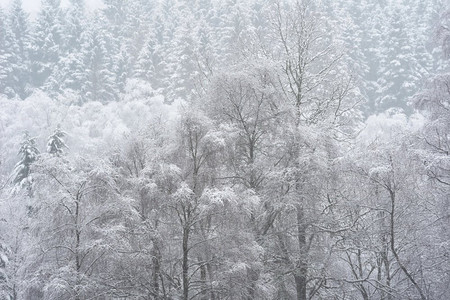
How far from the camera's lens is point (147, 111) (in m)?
35.6

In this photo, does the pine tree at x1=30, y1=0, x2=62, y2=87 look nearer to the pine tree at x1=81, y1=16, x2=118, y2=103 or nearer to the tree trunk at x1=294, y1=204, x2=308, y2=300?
the pine tree at x1=81, y1=16, x2=118, y2=103

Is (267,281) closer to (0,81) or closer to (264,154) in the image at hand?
(264,154)

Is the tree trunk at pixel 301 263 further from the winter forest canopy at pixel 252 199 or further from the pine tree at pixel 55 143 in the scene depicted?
the pine tree at pixel 55 143

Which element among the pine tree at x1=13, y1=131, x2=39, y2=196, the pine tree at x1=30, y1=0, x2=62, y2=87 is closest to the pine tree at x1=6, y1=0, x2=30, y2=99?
the pine tree at x1=30, y1=0, x2=62, y2=87

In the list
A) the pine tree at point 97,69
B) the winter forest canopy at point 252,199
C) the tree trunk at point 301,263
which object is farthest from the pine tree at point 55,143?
the pine tree at point 97,69

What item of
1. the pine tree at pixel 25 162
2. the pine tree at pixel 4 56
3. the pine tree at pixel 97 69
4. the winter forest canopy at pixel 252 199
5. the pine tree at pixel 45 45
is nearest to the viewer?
the winter forest canopy at pixel 252 199

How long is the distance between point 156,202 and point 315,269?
4.66m

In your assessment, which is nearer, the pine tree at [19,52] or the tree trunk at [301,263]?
the tree trunk at [301,263]

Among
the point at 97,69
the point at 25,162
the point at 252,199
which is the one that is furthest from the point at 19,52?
the point at 252,199

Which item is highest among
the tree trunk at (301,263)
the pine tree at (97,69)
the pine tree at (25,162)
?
the pine tree at (97,69)

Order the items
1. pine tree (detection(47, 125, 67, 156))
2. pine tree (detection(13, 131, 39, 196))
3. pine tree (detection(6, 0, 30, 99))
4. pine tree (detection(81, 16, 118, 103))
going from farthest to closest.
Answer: pine tree (detection(6, 0, 30, 99)) < pine tree (detection(81, 16, 118, 103)) < pine tree (detection(13, 131, 39, 196)) < pine tree (detection(47, 125, 67, 156))

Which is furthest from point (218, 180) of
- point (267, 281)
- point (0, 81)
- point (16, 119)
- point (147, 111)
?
point (0, 81)

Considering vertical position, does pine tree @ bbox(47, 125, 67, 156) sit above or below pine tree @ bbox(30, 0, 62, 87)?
below

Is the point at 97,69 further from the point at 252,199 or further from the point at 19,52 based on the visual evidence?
the point at 252,199
